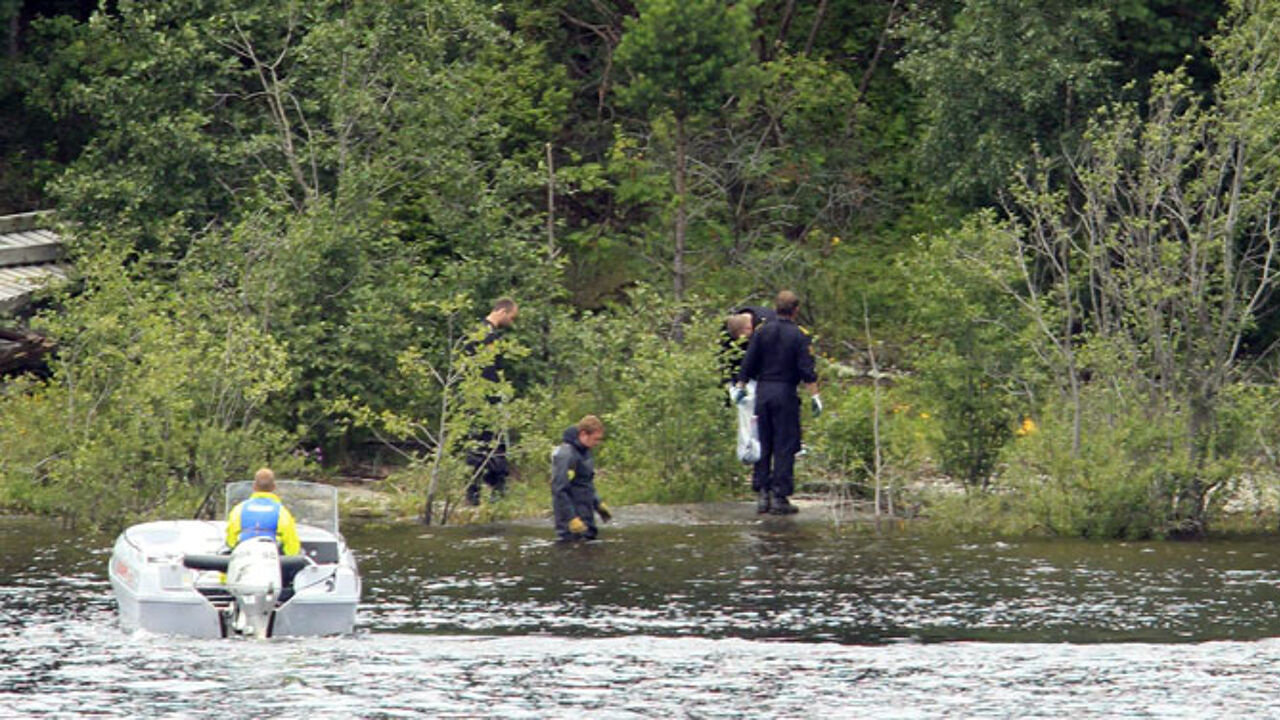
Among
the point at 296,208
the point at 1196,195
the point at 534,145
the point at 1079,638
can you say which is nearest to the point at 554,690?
the point at 1079,638

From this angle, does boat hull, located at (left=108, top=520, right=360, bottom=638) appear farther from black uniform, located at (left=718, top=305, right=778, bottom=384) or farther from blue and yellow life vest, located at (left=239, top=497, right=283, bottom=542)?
black uniform, located at (left=718, top=305, right=778, bottom=384)

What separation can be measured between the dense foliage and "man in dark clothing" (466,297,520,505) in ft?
0.85

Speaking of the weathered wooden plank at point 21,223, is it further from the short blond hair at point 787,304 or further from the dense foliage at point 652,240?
the short blond hair at point 787,304

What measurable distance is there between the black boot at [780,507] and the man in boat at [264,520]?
7008 millimetres

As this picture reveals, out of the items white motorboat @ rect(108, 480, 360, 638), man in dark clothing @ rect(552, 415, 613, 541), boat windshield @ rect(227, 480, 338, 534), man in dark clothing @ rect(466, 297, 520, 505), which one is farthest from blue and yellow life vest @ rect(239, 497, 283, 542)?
man in dark clothing @ rect(466, 297, 520, 505)

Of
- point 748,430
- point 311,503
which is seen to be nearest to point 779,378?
point 748,430

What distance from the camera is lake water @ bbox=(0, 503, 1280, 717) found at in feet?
47.0

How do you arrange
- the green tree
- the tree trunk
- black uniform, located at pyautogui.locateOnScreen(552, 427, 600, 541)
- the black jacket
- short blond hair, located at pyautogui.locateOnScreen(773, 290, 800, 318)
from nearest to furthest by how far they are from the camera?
1. black uniform, located at pyautogui.locateOnScreen(552, 427, 600, 541)
2. the black jacket
3. short blond hair, located at pyautogui.locateOnScreen(773, 290, 800, 318)
4. the green tree
5. the tree trunk

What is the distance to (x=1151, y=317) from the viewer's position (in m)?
21.8

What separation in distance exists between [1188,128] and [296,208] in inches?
455

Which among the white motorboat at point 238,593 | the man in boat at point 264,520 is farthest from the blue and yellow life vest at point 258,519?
the white motorboat at point 238,593

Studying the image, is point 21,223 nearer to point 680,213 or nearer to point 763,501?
point 680,213

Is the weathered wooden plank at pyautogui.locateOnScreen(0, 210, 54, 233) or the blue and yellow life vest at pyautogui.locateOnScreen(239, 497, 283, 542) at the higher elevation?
the weathered wooden plank at pyautogui.locateOnScreen(0, 210, 54, 233)

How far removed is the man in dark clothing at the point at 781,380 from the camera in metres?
22.5
